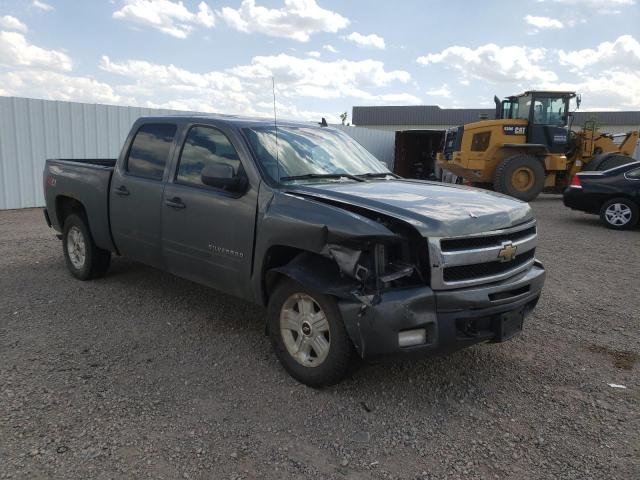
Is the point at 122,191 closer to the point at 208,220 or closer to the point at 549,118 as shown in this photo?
the point at 208,220

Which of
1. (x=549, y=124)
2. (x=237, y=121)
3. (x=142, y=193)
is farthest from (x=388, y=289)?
(x=549, y=124)

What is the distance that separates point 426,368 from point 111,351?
8.21 feet

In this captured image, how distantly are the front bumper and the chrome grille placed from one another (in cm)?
7

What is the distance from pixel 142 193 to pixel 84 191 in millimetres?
1205

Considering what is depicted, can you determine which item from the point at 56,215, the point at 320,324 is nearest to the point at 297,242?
the point at 320,324

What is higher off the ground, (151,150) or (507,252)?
(151,150)

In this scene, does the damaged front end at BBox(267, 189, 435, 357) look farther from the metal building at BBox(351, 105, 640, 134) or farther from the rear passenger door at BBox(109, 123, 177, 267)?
Answer: the metal building at BBox(351, 105, 640, 134)

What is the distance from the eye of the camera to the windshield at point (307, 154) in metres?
4.11

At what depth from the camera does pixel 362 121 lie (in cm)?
5488

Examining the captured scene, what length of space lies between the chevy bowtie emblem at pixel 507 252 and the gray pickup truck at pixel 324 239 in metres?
0.01

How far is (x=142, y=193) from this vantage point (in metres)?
4.94

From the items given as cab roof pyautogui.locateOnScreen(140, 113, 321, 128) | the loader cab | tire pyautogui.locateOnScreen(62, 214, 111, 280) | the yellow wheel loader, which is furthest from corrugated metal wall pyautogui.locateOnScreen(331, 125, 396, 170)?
cab roof pyautogui.locateOnScreen(140, 113, 321, 128)

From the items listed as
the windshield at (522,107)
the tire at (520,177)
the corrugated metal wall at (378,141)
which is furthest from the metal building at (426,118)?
the tire at (520,177)

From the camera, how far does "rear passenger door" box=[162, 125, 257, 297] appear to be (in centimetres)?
398
